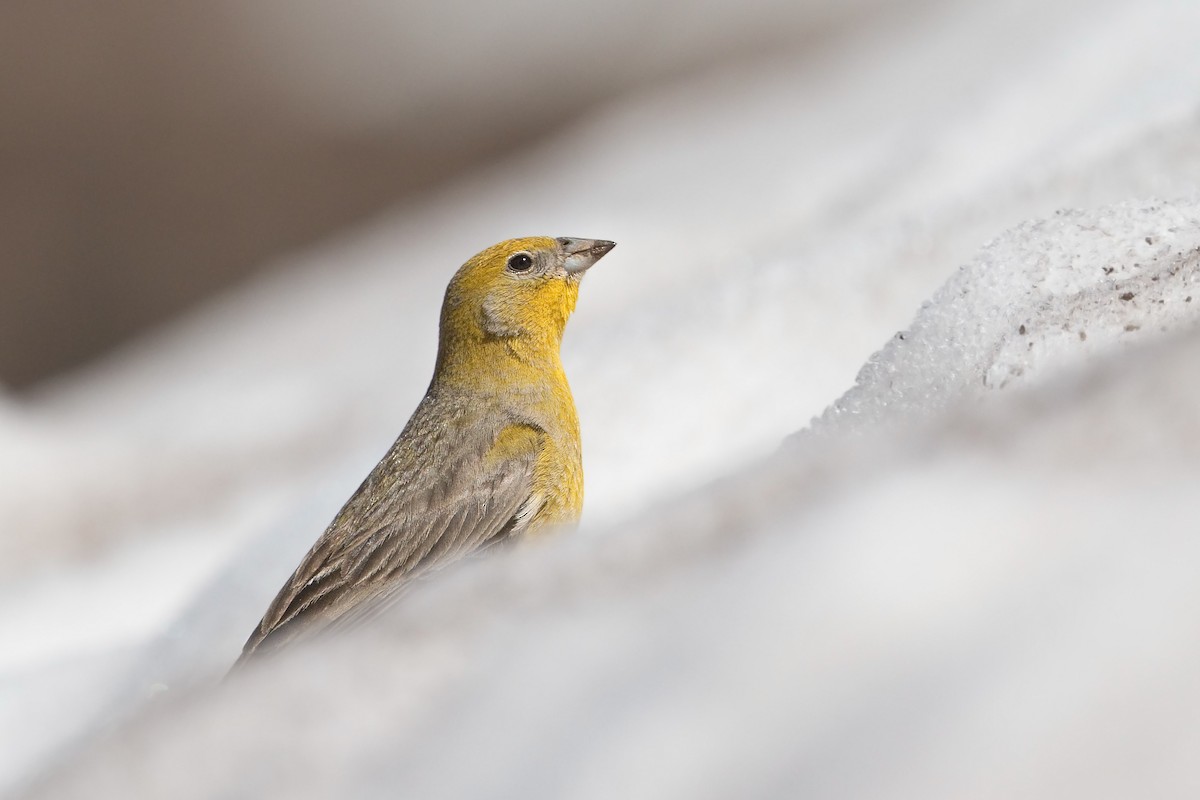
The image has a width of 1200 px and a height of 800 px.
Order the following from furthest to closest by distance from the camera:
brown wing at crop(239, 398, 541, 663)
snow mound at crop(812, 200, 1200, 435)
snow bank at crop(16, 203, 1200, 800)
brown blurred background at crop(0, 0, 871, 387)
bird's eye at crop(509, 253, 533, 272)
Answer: brown blurred background at crop(0, 0, 871, 387) < bird's eye at crop(509, 253, 533, 272) < brown wing at crop(239, 398, 541, 663) < snow mound at crop(812, 200, 1200, 435) < snow bank at crop(16, 203, 1200, 800)

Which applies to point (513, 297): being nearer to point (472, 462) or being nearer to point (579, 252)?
point (579, 252)

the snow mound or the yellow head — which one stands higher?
the yellow head

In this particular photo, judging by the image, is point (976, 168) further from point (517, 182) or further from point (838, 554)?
point (517, 182)

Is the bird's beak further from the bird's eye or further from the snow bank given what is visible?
the snow bank

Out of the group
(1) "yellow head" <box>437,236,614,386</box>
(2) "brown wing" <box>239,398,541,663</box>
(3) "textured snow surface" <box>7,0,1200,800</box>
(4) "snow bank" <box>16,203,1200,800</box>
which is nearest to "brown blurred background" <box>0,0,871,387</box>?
(3) "textured snow surface" <box>7,0,1200,800</box>

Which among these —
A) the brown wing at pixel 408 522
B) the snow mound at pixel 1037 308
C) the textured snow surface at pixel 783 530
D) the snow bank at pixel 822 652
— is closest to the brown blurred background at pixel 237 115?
the textured snow surface at pixel 783 530

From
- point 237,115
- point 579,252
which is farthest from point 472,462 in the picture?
point 237,115
